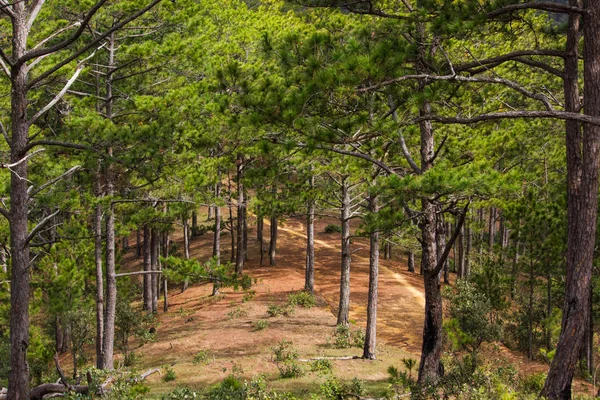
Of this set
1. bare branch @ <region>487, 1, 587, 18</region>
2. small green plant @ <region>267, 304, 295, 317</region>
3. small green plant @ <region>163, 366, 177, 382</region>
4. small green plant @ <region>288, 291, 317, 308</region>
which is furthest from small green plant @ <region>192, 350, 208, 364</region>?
bare branch @ <region>487, 1, 587, 18</region>

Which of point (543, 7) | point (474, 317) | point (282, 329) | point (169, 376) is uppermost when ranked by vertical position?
point (543, 7)

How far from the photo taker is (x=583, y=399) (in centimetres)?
656

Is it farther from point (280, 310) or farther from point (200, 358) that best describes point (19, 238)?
point (280, 310)

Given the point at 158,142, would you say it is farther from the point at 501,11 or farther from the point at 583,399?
the point at 583,399

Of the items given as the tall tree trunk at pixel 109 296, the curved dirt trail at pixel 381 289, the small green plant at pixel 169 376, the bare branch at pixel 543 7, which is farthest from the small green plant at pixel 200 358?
the bare branch at pixel 543 7

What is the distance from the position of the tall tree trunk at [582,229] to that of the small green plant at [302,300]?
16.0 metres

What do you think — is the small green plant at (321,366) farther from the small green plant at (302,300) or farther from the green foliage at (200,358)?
the small green plant at (302,300)

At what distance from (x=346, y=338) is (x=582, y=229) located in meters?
11.3

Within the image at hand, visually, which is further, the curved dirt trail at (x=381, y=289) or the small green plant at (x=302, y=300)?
the small green plant at (x=302, y=300)

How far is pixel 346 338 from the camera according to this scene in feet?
55.8

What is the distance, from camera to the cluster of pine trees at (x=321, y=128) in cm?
667

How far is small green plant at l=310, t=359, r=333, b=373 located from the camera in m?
13.1

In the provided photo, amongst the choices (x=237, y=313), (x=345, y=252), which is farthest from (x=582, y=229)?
(x=237, y=313)

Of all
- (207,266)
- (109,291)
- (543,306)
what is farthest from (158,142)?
(543,306)
